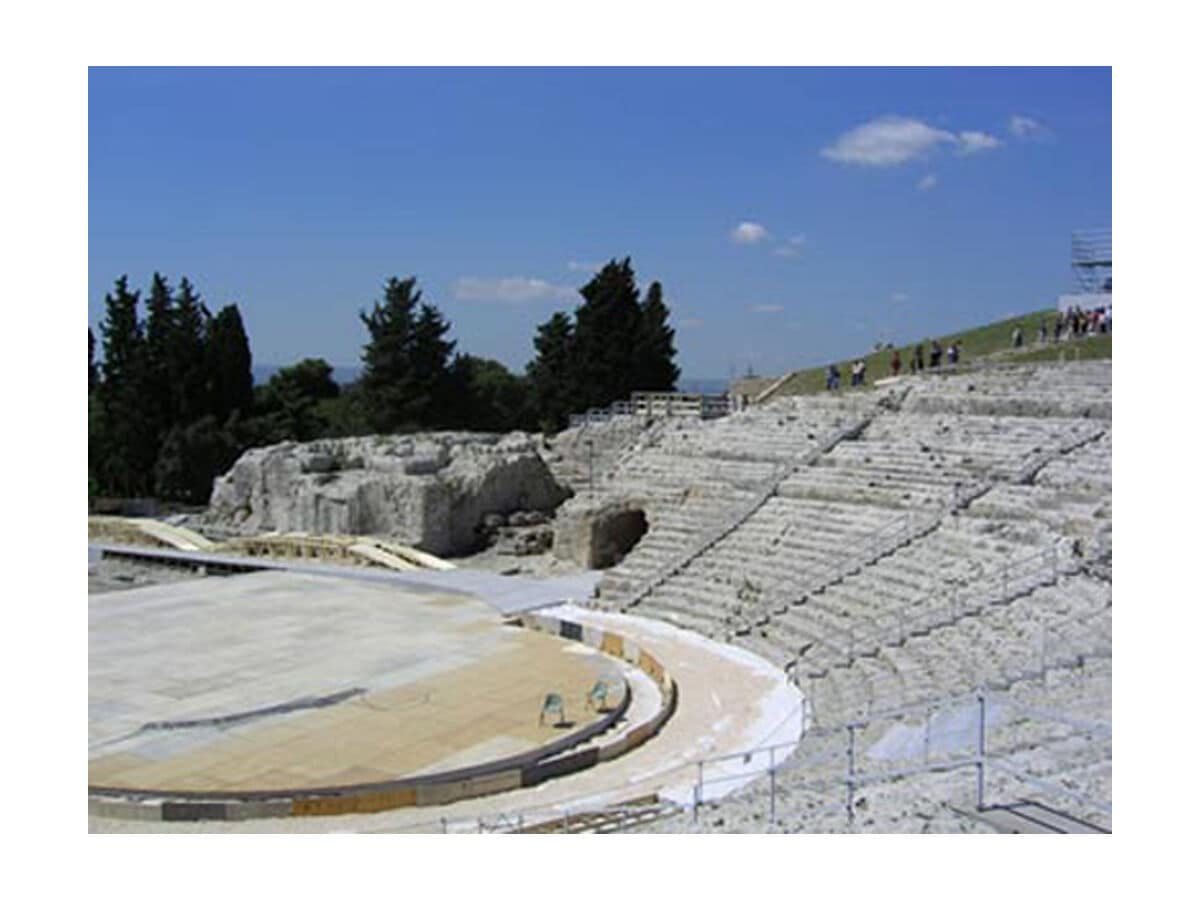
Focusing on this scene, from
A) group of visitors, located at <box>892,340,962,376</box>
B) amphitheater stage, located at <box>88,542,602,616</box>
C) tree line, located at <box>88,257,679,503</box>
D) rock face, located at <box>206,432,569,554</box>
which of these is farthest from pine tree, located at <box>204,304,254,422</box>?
group of visitors, located at <box>892,340,962,376</box>

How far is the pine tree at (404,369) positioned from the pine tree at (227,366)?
4.76m

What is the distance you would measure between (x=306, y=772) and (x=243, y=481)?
73.1 ft

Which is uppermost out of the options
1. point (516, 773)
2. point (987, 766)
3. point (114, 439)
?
point (114, 439)

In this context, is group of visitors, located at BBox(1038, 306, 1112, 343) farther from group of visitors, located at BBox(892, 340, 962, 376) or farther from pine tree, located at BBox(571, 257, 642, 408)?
pine tree, located at BBox(571, 257, 642, 408)

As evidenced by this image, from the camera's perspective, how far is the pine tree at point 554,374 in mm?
48906

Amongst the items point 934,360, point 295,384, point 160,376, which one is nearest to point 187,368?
point 160,376

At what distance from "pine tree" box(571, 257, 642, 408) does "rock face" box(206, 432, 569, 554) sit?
13.8m

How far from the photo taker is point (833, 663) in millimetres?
16594

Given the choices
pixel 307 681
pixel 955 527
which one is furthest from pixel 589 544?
pixel 307 681

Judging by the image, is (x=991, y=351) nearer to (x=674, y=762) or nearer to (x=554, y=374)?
(x=554, y=374)

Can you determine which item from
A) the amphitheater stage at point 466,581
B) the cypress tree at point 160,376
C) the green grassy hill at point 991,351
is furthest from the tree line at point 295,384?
the amphitheater stage at point 466,581

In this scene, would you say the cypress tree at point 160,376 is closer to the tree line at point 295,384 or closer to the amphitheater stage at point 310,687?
the tree line at point 295,384

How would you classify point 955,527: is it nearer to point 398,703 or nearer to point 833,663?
point 833,663

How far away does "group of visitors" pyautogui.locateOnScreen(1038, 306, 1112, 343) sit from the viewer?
3409 centimetres
